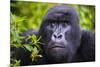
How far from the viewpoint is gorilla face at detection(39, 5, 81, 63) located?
93.2 inches

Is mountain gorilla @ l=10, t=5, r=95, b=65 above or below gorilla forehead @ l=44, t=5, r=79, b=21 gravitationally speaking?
below

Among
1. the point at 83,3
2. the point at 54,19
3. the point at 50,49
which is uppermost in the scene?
the point at 83,3

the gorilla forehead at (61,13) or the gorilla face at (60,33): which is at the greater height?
the gorilla forehead at (61,13)

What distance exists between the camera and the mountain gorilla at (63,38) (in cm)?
236

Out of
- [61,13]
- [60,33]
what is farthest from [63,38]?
[61,13]

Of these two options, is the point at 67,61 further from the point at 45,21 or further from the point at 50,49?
the point at 45,21

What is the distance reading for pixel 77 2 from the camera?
2.50 m

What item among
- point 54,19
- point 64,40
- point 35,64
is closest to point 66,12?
point 54,19

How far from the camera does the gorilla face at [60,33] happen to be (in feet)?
7.77

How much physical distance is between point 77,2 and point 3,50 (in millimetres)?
1047

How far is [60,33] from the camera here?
2.41 metres

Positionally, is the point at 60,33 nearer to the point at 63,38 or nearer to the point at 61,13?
the point at 63,38

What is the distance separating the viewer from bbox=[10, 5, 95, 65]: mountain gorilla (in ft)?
7.75

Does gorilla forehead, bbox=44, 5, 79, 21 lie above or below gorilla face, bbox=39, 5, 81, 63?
above
